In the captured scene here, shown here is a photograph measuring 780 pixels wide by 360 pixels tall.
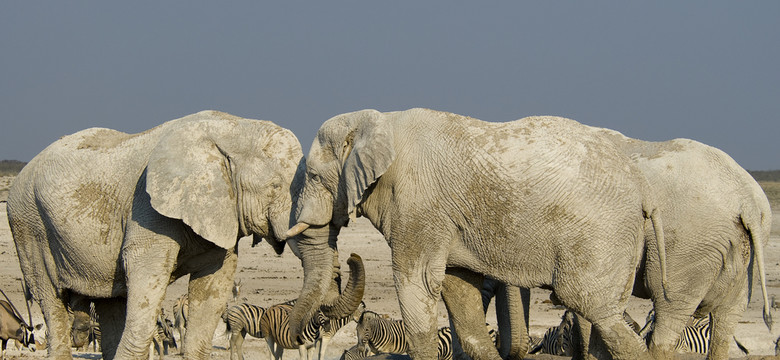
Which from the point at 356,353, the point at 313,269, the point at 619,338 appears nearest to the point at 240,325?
the point at 356,353

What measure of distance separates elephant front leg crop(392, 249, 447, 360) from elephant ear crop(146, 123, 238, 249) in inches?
46.2

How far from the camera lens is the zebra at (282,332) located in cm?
1171

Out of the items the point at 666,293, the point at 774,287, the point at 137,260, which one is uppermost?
the point at 137,260

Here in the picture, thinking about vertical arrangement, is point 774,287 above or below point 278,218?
below

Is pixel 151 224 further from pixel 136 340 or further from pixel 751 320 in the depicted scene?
pixel 751 320

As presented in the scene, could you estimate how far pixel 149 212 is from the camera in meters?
7.05

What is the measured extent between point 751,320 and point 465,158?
862cm

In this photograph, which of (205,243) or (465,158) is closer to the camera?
(465,158)

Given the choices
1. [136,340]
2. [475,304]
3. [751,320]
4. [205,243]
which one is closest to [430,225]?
[475,304]

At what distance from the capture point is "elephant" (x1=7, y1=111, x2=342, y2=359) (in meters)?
7.00

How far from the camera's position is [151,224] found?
704cm

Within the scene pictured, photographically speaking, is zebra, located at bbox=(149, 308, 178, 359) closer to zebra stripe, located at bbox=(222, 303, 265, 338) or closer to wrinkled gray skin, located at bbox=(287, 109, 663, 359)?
zebra stripe, located at bbox=(222, 303, 265, 338)

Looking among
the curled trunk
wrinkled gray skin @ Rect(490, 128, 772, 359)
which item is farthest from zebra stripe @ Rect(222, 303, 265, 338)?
wrinkled gray skin @ Rect(490, 128, 772, 359)

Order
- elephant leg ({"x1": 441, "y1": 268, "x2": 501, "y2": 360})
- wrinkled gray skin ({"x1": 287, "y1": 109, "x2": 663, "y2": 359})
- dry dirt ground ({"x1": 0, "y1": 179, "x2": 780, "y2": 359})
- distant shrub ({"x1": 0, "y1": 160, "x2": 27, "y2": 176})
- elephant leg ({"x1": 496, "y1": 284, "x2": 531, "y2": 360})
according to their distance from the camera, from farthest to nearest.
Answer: distant shrub ({"x1": 0, "y1": 160, "x2": 27, "y2": 176})
dry dirt ground ({"x1": 0, "y1": 179, "x2": 780, "y2": 359})
elephant leg ({"x1": 496, "y1": 284, "x2": 531, "y2": 360})
elephant leg ({"x1": 441, "y1": 268, "x2": 501, "y2": 360})
wrinkled gray skin ({"x1": 287, "y1": 109, "x2": 663, "y2": 359})
